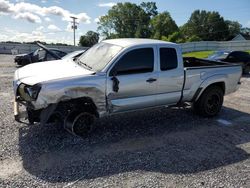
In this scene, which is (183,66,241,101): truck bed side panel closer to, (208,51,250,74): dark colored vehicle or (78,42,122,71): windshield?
(78,42,122,71): windshield

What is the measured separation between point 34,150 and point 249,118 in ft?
18.1

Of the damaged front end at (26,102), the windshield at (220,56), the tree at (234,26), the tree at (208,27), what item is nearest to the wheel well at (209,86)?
the damaged front end at (26,102)

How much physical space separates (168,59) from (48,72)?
265 centimetres

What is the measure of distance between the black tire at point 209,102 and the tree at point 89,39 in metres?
70.5

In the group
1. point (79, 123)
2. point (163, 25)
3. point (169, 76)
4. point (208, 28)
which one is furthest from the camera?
point (208, 28)

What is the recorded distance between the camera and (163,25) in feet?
259

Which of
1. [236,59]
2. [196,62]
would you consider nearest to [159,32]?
[236,59]

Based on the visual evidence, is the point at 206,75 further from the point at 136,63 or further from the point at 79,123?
the point at 79,123

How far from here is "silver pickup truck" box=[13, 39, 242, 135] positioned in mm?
5543

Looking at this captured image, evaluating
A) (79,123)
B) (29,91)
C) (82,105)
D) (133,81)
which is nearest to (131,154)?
(79,123)

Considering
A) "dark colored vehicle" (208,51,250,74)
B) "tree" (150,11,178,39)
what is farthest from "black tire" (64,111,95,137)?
"tree" (150,11,178,39)

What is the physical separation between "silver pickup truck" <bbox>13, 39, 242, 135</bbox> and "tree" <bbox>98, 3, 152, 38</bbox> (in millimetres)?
78243

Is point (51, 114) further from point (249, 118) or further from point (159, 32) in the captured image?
point (159, 32)

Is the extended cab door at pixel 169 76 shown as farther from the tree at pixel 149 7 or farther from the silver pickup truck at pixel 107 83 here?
the tree at pixel 149 7
